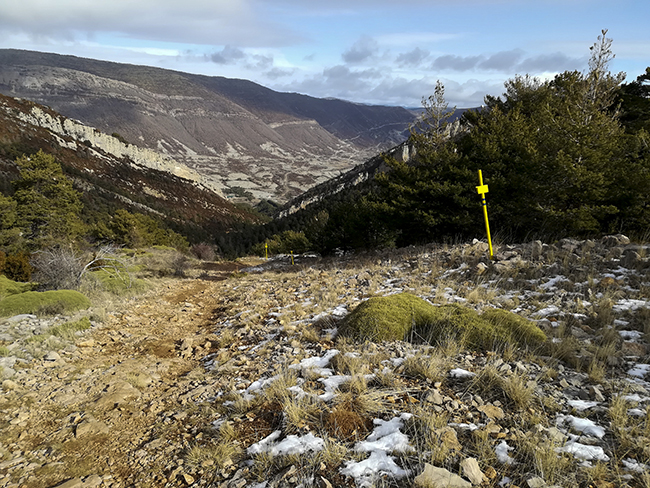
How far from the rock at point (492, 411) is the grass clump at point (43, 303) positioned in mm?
8836

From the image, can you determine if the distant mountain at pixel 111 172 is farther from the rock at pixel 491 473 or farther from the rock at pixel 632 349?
the rock at pixel 632 349

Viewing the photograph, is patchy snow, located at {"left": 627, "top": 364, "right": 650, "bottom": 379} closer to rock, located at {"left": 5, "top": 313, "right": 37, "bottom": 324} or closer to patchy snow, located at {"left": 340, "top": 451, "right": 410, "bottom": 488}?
patchy snow, located at {"left": 340, "top": 451, "right": 410, "bottom": 488}

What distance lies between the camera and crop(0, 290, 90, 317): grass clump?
7.64m

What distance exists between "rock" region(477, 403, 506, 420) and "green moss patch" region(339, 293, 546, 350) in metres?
1.25

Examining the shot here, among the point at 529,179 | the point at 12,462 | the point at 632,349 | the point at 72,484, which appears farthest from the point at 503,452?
the point at 529,179

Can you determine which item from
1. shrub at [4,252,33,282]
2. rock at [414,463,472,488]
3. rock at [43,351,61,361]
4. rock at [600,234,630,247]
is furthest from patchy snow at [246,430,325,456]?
shrub at [4,252,33,282]

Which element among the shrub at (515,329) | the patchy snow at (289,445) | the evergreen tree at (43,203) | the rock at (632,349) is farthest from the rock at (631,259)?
the evergreen tree at (43,203)

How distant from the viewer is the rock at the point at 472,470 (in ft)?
7.82

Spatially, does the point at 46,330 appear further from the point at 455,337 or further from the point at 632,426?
the point at 632,426

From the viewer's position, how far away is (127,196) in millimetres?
75188

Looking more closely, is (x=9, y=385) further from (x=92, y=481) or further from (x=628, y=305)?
(x=628, y=305)

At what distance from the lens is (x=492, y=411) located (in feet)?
10.1

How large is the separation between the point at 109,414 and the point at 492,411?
428cm

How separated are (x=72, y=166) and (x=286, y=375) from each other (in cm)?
8795
